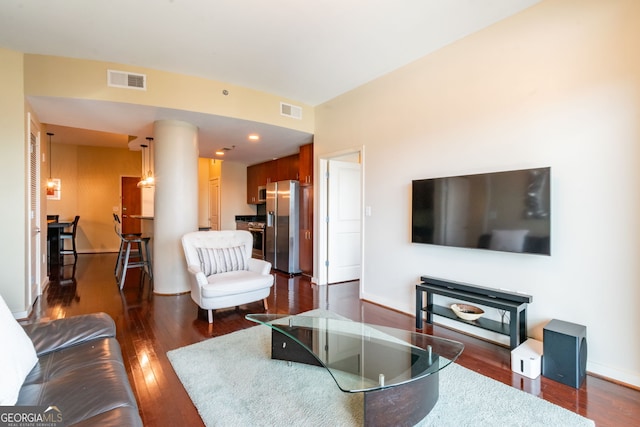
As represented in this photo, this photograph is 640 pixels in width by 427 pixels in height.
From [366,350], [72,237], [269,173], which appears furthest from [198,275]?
[72,237]

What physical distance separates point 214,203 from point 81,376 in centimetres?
720

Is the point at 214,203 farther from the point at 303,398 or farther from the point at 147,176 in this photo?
the point at 303,398

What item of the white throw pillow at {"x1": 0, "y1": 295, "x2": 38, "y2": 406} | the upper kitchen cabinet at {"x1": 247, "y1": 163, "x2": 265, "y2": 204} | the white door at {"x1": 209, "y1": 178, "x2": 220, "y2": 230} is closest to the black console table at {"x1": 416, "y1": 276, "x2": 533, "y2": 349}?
the white throw pillow at {"x1": 0, "y1": 295, "x2": 38, "y2": 406}

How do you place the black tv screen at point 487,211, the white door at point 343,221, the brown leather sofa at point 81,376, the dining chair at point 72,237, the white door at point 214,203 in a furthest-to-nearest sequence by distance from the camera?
the white door at point 214,203, the dining chair at point 72,237, the white door at point 343,221, the black tv screen at point 487,211, the brown leather sofa at point 81,376

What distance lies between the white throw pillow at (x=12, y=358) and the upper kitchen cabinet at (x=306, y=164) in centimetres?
415

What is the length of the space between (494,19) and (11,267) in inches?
212

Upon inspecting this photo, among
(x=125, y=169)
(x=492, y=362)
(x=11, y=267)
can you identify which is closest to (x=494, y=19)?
(x=492, y=362)

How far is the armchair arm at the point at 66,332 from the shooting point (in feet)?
5.57

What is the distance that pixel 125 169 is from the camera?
26.5ft

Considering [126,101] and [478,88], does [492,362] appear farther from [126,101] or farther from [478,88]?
[126,101]

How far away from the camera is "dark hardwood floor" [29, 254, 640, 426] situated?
1853 millimetres

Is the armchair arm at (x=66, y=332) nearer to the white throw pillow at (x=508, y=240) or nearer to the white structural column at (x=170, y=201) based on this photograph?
the white structural column at (x=170, y=201)

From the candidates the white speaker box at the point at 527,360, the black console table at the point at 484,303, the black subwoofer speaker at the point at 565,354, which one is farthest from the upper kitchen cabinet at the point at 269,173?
the black subwoofer speaker at the point at 565,354

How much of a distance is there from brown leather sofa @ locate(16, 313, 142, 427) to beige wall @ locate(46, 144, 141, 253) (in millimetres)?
7211
